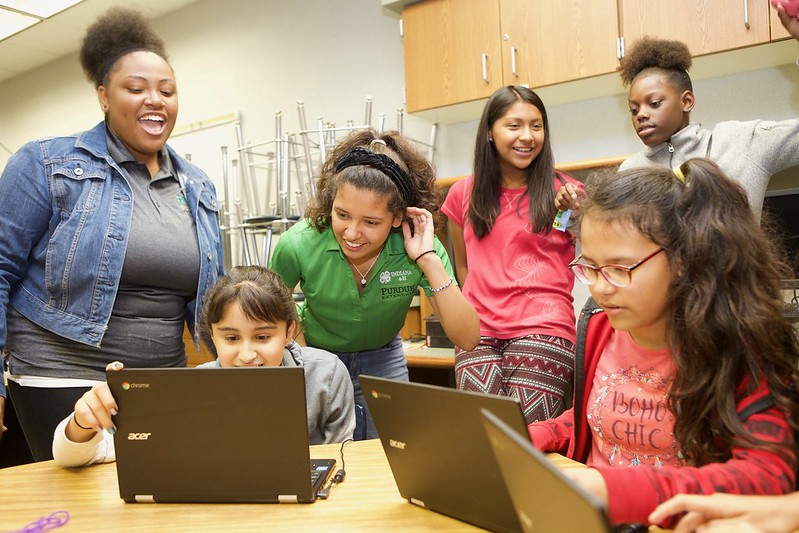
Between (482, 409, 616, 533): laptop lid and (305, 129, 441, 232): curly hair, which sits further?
(305, 129, 441, 232): curly hair

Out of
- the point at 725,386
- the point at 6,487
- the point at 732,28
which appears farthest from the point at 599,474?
the point at 732,28

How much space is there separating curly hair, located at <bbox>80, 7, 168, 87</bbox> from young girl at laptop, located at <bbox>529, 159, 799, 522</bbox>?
1313 mm

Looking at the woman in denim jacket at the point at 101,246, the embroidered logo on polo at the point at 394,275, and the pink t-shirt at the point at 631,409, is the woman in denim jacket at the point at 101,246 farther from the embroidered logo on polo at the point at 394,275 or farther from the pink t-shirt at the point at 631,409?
the pink t-shirt at the point at 631,409

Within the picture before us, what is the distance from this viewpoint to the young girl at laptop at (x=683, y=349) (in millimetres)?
817

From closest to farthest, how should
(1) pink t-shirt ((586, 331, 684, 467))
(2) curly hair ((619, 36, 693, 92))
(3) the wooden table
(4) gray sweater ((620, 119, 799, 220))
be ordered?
1. (3) the wooden table
2. (1) pink t-shirt ((586, 331, 684, 467))
3. (4) gray sweater ((620, 119, 799, 220))
4. (2) curly hair ((619, 36, 693, 92))

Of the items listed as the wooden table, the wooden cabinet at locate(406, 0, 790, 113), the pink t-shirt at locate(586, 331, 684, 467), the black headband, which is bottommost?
the wooden table

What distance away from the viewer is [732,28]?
2.28m

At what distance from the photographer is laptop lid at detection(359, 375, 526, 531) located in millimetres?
811

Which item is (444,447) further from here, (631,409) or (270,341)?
(270,341)

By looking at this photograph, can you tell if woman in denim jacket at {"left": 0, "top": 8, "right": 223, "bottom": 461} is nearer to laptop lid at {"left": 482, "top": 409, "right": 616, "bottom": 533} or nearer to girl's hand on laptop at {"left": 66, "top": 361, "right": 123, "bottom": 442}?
girl's hand on laptop at {"left": 66, "top": 361, "right": 123, "bottom": 442}

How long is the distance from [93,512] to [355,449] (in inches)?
18.4

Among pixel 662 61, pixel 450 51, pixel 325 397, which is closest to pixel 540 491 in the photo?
pixel 325 397

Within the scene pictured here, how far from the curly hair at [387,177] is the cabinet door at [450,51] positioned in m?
1.25

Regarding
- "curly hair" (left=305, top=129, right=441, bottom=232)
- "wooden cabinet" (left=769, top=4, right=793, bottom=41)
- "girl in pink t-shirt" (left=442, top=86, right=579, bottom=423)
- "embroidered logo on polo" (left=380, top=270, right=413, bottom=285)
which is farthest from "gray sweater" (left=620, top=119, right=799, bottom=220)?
"embroidered logo on polo" (left=380, top=270, right=413, bottom=285)
